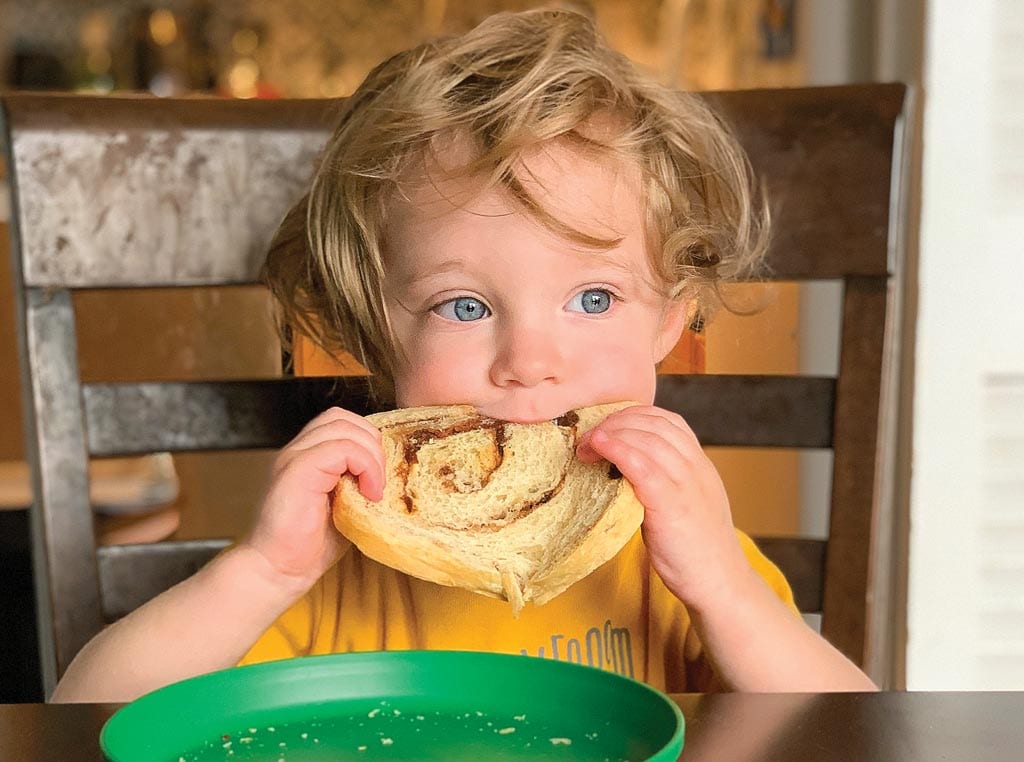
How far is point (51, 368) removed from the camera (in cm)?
117

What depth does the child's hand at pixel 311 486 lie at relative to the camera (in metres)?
0.87

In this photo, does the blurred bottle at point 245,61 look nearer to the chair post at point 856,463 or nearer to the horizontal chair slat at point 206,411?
the horizontal chair slat at point 206,411

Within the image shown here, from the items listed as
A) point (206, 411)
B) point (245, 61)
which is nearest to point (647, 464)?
point (206, 411)

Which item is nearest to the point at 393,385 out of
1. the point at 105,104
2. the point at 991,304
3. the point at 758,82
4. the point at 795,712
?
the point at 105,104

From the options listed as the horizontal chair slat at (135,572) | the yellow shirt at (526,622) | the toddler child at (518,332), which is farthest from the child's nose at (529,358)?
the horizontal chair slat at (135,572)

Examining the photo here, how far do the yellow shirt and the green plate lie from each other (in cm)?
41

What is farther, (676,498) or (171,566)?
(171,566)

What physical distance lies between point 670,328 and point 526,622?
30 centimetres

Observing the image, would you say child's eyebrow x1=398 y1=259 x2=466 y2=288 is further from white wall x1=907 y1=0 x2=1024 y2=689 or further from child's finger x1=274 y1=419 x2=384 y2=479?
white wall x1=907 y1=0 x2=1024 y2=689

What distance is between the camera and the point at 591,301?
101 cm

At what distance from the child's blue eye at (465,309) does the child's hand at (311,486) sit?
133 mm

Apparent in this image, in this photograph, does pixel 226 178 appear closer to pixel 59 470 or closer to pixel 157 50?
pixel 59 470

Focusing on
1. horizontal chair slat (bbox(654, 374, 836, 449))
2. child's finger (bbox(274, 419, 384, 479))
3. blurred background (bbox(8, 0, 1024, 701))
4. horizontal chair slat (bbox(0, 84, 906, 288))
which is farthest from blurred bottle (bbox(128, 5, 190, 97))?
child's finger (bbox(274, 419, 384, 479))

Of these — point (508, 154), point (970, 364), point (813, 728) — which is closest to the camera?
point (813, 728)
